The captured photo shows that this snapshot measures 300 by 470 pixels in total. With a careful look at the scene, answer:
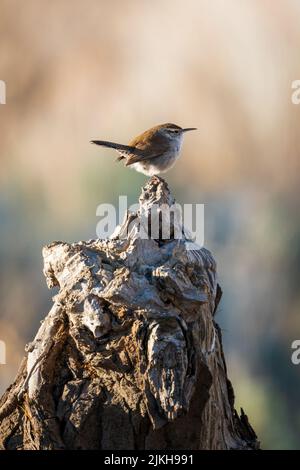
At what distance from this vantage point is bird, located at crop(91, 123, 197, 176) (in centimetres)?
484

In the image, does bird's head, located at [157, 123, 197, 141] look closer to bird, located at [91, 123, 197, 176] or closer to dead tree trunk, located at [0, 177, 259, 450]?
bird, located at [91, 123, 197, 176]

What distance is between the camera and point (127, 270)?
99.2 inches

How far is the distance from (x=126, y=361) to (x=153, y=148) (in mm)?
2520

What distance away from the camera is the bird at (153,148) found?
484 centimetres

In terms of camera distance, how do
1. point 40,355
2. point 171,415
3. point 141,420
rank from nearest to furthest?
1. point 171,415
2. point 141,420
3. point 40,355

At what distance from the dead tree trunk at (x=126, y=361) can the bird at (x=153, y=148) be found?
215 centimetres

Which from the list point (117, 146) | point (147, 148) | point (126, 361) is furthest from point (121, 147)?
point (126, 361)

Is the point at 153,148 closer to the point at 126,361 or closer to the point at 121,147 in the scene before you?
the point at 121,147

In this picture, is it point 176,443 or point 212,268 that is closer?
point 176,443

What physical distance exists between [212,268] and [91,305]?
0.50m

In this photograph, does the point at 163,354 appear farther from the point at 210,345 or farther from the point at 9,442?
the point at 9,442

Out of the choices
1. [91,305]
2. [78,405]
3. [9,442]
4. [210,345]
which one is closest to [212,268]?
[210,345]

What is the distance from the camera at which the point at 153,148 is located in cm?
483

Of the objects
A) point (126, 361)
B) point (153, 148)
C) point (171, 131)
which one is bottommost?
point (126, 361)
